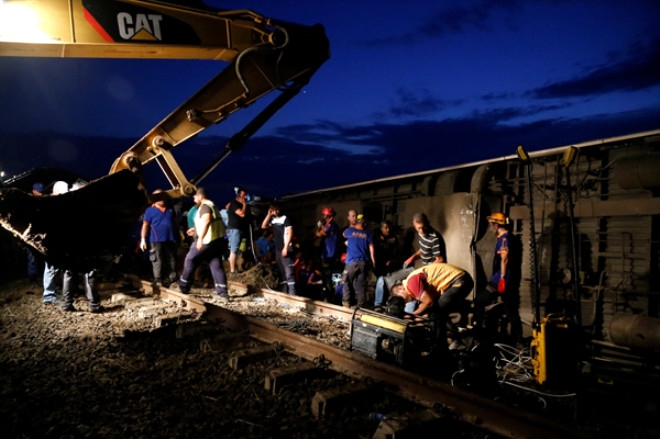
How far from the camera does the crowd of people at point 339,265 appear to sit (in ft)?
19.6

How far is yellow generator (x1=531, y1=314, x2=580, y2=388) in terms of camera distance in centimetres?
430

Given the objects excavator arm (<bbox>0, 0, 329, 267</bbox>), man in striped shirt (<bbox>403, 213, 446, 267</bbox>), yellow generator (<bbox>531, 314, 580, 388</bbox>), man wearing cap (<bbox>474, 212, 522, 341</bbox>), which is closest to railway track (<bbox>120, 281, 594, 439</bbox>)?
yellow generator (<bbox>531, 314, 580, 388</bbox>)

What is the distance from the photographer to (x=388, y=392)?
3646 mm

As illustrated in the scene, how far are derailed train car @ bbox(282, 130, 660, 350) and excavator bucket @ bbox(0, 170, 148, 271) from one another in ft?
14.8

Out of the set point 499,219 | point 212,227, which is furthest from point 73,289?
point 499,219

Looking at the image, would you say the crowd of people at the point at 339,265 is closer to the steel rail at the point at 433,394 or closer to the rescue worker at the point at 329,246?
the rescue worker at the point at 329,246

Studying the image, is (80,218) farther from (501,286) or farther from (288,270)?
(501,286)

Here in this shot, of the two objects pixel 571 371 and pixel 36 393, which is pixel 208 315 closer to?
pixel 36 393

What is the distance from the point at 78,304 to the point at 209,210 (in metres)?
2.80

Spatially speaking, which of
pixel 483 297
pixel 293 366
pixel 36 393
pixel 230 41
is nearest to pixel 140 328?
pixel 36 393

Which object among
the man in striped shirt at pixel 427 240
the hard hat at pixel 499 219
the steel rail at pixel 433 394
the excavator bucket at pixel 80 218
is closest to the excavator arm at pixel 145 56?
the excavator bucket at pixel 80 218

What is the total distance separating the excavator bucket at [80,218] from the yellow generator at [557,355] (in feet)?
14.9

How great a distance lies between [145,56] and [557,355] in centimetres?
519

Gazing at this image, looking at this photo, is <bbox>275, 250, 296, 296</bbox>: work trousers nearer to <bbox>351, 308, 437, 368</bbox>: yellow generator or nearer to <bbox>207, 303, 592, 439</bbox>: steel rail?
<bbox>207, 303, 592, 439</bbox>: steel rail
